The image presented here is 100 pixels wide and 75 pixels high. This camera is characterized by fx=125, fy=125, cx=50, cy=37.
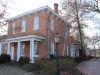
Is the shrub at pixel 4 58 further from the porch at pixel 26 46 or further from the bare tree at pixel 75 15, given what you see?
the bare tree at pixel 75 15

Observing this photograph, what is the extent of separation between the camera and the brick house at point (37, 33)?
16547mm

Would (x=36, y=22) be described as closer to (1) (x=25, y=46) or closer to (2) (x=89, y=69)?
(1) (x=25, y=46)

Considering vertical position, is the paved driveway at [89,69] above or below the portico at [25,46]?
below

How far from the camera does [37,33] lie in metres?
17.8

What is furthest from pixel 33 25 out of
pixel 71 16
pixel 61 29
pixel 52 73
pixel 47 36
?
pixel 52 73

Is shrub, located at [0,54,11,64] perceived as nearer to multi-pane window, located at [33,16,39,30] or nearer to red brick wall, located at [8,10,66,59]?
red brick wall, located at [8,10,66,59]

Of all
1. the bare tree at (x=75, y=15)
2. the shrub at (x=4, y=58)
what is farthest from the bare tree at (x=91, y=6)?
the shrub at (x=4, y=58)

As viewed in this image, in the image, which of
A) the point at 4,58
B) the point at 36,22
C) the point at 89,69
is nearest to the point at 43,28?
the point at 36,22

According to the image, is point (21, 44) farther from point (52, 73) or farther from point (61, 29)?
point (52, 73)

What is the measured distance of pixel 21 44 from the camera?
64.1ft

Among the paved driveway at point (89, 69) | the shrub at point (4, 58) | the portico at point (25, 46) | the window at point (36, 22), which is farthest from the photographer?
the window at point (36, 22)

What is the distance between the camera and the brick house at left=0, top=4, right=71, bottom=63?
1655 centimetres

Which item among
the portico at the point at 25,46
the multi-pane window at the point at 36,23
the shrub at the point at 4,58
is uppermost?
the multi-pane window at the point at 36,23

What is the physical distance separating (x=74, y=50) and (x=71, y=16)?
7.27 m
